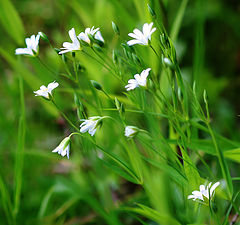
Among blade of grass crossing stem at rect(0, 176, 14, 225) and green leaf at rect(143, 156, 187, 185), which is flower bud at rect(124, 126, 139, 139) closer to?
green leaf at rect(143, 156, 187, 185)

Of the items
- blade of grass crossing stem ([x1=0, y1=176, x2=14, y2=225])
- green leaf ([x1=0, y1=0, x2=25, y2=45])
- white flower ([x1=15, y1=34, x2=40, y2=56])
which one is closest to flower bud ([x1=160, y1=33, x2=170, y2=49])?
white flower ([x1=15, y1=34, x2=40, y2=56])

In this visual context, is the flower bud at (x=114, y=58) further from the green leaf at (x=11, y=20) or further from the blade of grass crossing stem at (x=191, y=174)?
the green leaf at (x=11, y=20)

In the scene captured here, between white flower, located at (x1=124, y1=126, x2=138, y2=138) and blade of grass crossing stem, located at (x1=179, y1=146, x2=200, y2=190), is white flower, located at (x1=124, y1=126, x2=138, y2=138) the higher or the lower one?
the higher one

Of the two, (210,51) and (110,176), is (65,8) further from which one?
(110,176)

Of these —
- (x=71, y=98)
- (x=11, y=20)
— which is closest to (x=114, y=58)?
(x=11, y=20)

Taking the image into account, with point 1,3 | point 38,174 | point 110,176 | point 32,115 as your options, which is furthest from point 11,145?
point 1,3

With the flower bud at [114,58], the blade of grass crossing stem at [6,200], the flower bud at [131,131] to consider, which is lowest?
the blade of grass crossing stem at [6,200]

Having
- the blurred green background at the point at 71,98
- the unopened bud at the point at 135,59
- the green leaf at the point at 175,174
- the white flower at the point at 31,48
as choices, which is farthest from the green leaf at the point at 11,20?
the green leaf at the point at 175,174

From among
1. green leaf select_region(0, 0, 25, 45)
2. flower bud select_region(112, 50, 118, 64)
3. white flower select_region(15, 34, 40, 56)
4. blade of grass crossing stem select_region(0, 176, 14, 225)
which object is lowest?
blade of grass crossing stem select_region(0, 176, 14, 225)
